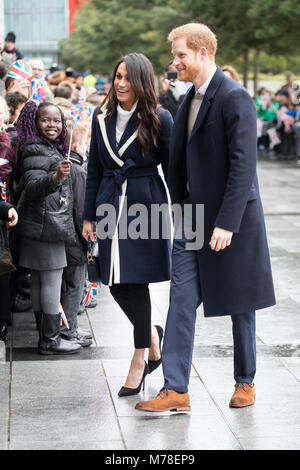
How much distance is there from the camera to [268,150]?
90.6ft

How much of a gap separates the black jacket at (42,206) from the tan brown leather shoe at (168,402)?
1.57 m

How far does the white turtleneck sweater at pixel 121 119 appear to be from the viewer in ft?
17.7

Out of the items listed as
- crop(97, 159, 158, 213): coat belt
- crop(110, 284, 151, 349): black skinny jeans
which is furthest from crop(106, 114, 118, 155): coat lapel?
crop(110, 284, 151, 349): black skinny jeans

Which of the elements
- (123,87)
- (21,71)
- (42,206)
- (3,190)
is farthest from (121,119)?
(21,71)

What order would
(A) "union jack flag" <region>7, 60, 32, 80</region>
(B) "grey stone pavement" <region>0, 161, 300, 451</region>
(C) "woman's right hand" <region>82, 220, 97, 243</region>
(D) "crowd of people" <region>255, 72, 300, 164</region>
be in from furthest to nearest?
1. (D) "crowd of people" <region>255, 72, 300, 164</region>
2. (A) "union jack flag" <region>7, 60, 32, 80</region>
3. (C) "woman's right hand" <region>82, 220, 97, 243</region>
4. (B) "grey stone pavement" <region>0, 161, 300, 451</region>

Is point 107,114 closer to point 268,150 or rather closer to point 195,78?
point 195,78

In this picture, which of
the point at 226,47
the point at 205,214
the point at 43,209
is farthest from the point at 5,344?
the point at 226,47

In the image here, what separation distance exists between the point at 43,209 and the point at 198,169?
1.55 meters

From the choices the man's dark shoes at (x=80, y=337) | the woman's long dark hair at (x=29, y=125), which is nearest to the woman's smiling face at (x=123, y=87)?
the woman's long dark hair at (x=29, y=125)

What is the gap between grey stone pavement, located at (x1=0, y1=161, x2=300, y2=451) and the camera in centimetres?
471

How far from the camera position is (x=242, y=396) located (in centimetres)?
526

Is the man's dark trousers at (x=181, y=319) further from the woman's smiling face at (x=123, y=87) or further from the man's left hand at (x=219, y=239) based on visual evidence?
the woman's smiling face at (x=123, y=87)

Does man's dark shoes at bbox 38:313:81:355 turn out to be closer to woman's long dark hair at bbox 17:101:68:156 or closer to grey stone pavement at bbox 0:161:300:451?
grey stone pavement at bbox 0:161:300:451

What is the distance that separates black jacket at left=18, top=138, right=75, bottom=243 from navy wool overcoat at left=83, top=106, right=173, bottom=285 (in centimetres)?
86
